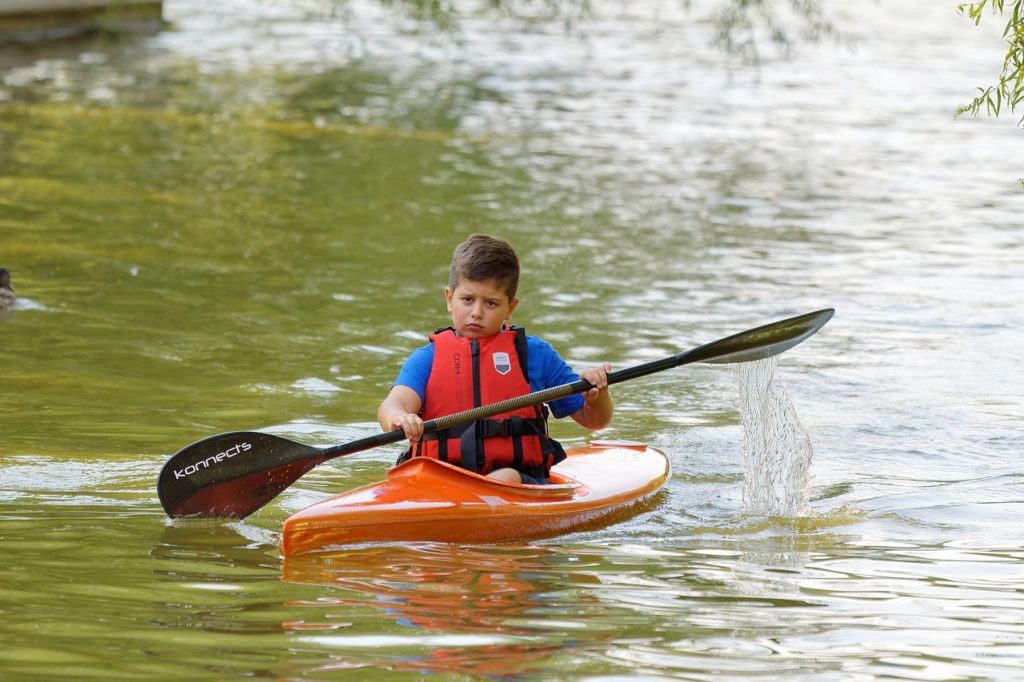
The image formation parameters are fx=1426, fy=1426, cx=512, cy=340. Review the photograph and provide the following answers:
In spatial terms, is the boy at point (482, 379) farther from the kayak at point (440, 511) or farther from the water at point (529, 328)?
the water at point (529, 328)

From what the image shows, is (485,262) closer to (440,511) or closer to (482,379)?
(482,379)

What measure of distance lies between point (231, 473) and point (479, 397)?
853 millimetres

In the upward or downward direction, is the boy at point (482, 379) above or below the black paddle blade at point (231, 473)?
above

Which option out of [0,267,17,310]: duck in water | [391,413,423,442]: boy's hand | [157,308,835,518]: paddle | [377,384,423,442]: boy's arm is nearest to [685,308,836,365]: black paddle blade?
[157,308,835,518]: paddle

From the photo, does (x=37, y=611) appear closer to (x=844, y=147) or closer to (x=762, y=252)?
(x=762, y=252)

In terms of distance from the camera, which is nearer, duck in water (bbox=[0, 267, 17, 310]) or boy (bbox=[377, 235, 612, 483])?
boy (bbox=[377, 235, 612, 483])

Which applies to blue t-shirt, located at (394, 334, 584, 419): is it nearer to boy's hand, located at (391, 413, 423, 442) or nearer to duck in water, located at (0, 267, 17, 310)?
boy's hand, located at (391, 413, 423, 442)

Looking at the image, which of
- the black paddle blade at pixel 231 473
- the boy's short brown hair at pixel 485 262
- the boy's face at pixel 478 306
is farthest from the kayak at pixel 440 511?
the boy's short brown hair at pixel 485 262

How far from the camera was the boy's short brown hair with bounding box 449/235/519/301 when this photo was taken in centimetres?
458

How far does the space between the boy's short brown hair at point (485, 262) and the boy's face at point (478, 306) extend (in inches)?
0.9

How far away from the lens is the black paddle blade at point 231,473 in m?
4.62

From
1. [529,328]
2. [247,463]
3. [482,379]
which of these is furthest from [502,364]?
[529,328]

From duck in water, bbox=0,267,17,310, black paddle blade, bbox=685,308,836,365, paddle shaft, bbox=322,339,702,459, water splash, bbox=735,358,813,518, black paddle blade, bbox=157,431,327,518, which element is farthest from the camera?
duck in water, bbox=0,267,17,310

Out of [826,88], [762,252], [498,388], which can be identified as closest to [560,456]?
[498,388]
